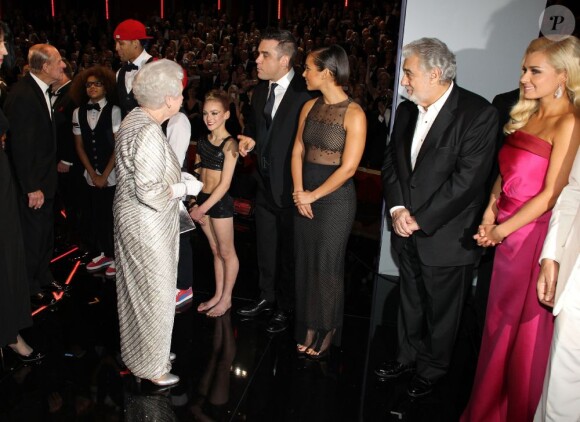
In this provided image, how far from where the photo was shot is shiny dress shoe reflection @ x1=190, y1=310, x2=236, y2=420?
281 cm

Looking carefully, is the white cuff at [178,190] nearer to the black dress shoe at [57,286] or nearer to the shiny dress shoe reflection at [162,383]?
the shiny dress shoe reflection at [162,383]

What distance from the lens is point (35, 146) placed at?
12.1 feet

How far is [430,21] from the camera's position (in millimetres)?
3799

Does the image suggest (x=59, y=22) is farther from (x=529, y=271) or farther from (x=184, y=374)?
(x=529, y=271)

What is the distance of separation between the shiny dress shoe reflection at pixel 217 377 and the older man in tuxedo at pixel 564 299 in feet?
4.83

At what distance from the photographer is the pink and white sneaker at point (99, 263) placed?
4.34 metres

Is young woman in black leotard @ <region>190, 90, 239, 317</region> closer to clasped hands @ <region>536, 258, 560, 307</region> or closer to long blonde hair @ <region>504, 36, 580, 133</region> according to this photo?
long blonde hair @ <region>504, 36, 580, 133</region>

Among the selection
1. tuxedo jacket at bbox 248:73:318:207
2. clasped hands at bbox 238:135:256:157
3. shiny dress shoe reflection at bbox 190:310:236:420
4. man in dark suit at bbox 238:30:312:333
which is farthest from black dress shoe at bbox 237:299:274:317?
clasped hands at bbox 238:135:256:157

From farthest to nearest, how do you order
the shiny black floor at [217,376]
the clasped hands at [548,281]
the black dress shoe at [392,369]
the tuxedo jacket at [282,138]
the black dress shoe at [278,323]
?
the black dress shoe at [278,323] < the tuxedo jacket at [282,138] < the black dress shoe at [392,369] < the shiny black floor at [217,376] < the clasped hands at [548,281]

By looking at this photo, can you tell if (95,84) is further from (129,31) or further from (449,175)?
(449,175)

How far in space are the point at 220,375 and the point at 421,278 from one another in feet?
3.89

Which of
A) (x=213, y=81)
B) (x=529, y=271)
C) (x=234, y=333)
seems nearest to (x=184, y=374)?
(x=234, y=333)

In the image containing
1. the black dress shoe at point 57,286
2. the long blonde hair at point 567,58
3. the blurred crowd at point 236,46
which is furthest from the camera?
the blurred crowd at point 236,46

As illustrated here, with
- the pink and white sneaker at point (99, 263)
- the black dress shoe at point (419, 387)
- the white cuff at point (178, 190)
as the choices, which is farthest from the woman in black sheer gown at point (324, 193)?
the pink and white sneaker at point (99, 263)
